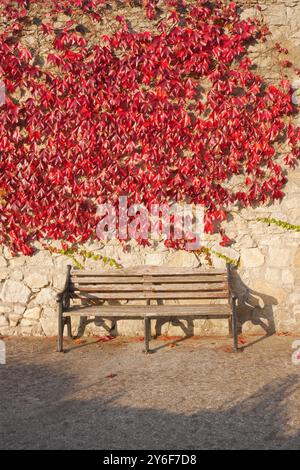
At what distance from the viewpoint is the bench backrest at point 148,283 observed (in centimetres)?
520

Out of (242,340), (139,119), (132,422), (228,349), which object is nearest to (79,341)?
(228,349)

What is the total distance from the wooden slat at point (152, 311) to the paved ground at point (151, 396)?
392 mm

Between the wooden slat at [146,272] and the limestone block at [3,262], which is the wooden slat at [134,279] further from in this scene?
the limestone block at [3,262]

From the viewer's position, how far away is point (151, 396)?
3.63m

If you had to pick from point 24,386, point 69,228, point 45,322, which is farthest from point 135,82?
point 24,386

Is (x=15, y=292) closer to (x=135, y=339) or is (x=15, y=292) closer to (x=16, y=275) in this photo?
(x=16, y=275)

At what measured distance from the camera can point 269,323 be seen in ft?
17.4

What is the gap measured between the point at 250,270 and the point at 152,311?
128 centimetres

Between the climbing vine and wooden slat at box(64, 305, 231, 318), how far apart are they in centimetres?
89

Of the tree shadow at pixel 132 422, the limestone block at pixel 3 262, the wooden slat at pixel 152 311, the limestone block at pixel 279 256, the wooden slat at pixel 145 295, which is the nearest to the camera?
the tree shadow at pixel 132 422

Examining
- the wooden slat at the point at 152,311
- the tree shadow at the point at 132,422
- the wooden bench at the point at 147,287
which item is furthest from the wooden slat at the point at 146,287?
the tree shadow at the point at 132,422

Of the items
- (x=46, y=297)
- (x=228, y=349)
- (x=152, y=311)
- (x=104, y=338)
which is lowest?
(x=104, y=338)

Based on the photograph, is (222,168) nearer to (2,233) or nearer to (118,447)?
(2,233)

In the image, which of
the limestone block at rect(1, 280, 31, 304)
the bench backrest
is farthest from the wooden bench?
the limestone block at rect(1, 280, 31, 304)
